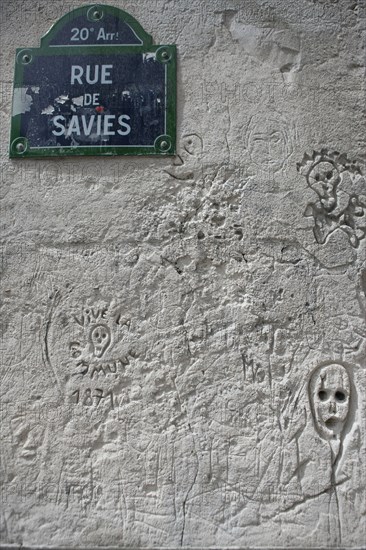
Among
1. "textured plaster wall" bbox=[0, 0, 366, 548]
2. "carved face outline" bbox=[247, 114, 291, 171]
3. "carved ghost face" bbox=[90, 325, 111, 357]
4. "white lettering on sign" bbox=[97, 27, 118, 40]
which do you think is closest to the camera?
"textured plaster wall" bbox=[0, 0, 366, 548]

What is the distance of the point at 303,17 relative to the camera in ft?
8.66

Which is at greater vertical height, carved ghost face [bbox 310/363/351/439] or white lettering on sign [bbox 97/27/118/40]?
white lettering on sign [bbox 97/27/118/40]

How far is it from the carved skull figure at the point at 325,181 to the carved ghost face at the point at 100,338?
957 millimetres

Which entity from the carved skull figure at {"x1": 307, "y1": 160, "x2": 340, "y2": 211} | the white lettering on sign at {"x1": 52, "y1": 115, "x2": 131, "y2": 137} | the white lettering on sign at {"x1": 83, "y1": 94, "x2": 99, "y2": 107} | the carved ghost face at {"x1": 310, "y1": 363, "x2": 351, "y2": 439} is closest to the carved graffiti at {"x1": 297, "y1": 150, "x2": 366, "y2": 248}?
the carved skull figure at {"x1": 307, "y1": 160, "x2": 340, "y2": 211}

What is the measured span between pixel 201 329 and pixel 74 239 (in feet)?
1.96

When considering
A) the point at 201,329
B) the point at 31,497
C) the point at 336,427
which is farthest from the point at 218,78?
the point at 31,497

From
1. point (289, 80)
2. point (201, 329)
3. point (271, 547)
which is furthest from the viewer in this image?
point (289, 80)

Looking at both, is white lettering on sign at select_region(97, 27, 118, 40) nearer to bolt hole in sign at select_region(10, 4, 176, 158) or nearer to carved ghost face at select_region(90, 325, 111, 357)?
bolt hole in sign at select_region(10, 4, 176, 158)

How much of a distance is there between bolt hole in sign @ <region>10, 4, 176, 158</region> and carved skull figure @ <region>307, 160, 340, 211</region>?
0.56 metres

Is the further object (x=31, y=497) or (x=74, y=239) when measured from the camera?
(x=74, y=239)

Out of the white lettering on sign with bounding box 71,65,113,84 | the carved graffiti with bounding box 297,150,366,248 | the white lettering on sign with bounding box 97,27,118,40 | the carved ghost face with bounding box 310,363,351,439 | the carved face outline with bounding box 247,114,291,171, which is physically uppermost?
the white lettering on sign with bounding box 97,27,118,40

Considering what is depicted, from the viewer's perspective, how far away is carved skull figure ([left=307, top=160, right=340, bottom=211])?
249cm

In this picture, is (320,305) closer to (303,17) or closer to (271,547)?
(271,547)

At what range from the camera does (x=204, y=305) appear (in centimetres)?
241
